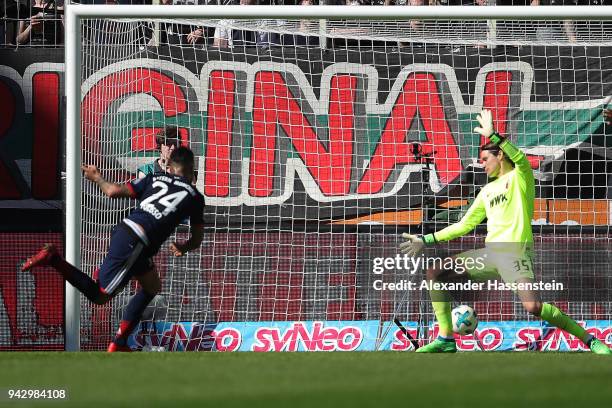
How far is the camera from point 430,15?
10039mm

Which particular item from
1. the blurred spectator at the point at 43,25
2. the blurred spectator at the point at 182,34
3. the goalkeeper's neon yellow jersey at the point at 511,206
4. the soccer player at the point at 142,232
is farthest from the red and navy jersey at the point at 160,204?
the blurred spectator at the point at 43,25

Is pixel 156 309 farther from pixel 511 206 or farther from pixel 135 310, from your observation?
pixel 511 206

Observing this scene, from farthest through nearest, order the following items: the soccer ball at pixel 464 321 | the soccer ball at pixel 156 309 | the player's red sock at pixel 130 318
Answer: the soccer ball at pixel 156 309, the soccer ball at pixel 464 321, the player's red sock at pixel 130 318

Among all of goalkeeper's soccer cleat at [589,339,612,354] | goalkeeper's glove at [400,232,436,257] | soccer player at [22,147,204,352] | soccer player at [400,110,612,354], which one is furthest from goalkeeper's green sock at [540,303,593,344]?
soccer player at [22,147,204,352]

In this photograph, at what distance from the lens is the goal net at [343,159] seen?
36.6 feet

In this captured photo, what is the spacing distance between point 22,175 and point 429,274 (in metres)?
4.87

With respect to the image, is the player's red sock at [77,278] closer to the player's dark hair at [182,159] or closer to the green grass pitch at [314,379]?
the green grass pitch at [314,379]

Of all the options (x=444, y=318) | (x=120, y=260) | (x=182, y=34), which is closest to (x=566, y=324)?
(x=444, y=318)

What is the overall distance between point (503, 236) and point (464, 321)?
79 cm

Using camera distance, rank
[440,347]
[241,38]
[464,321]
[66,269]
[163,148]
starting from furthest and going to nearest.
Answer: [241,38], [163,148], [464,321], [440,347], [66,269]

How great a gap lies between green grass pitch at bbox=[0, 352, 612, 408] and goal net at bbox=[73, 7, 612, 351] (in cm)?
239

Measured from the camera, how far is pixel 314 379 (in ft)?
20.9

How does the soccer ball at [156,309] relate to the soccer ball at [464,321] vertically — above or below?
below

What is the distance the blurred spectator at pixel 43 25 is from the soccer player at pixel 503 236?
16.1 feet
